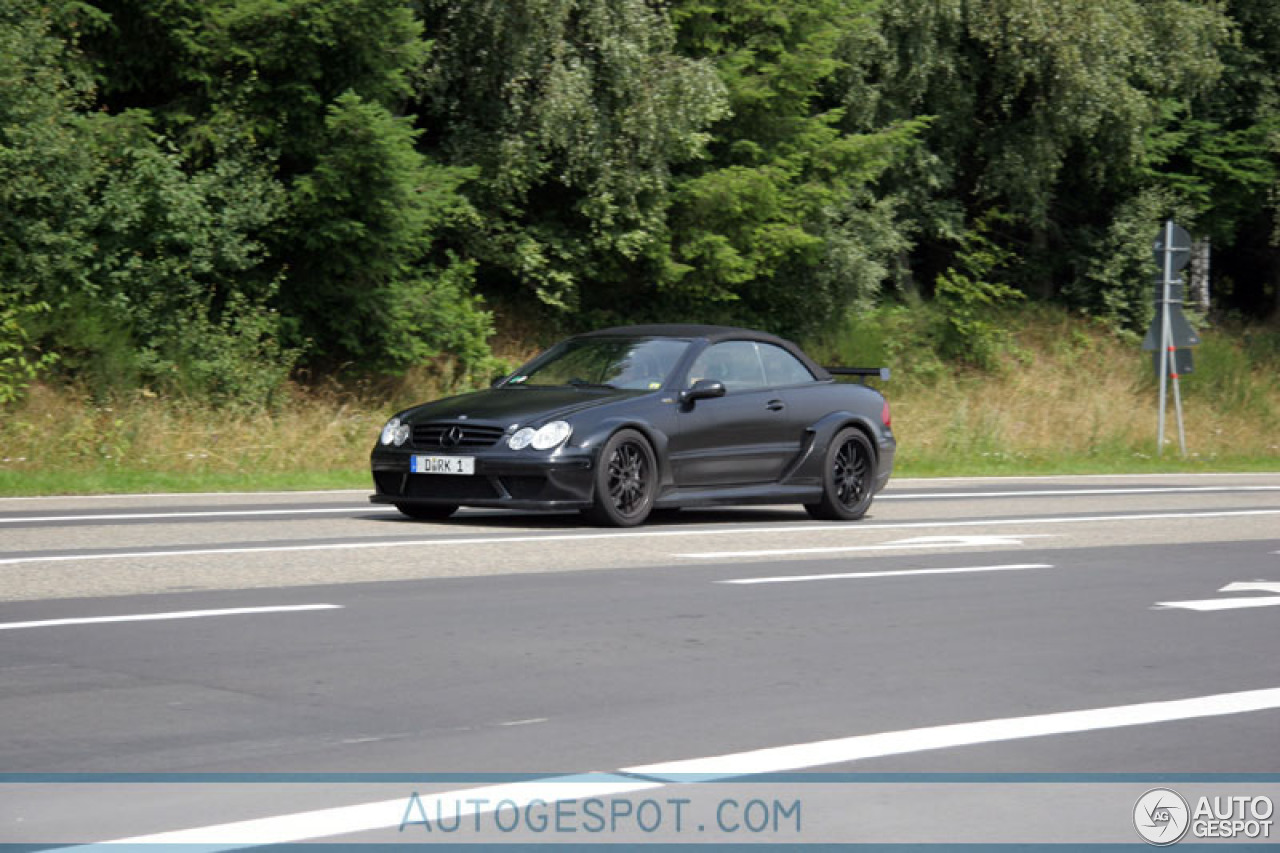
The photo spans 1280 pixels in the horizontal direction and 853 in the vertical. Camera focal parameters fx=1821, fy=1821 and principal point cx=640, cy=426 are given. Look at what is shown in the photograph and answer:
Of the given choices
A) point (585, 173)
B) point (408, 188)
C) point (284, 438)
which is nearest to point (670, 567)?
point (284, 438)

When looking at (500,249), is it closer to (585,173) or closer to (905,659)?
(585,173)

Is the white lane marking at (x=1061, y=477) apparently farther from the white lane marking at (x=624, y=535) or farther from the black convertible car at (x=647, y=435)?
the black convertible car at (x=647, y=435)

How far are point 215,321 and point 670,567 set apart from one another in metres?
13.0

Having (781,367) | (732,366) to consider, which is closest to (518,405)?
(732,366)

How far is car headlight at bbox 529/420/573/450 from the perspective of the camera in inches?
503

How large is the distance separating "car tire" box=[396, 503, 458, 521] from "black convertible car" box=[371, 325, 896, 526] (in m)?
0.02

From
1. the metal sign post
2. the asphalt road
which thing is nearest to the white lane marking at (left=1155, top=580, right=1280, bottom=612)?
the asphalt road

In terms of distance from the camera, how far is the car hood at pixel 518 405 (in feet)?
42.7

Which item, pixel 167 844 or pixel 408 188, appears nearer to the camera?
pixel 167 844

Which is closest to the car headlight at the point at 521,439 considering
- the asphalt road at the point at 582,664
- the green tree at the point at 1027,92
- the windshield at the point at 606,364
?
the asphalt road at the point at 582,664

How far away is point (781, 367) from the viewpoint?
15.1m

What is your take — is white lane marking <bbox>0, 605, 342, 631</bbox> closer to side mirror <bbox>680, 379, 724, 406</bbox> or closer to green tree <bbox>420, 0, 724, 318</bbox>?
side mirror <bbox>680, 379, 724, 406</bbox>

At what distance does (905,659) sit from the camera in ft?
24.7

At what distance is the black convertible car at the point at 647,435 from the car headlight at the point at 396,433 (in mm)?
16
